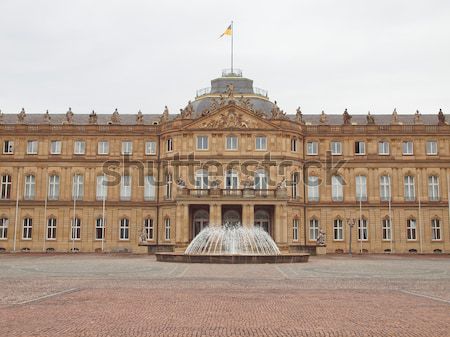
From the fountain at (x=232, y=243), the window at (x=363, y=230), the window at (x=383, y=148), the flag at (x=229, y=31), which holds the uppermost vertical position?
the flag at (x=229, y=31)

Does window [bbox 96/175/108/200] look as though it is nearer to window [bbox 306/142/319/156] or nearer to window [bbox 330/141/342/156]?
window [bbox 306/142/319/156]

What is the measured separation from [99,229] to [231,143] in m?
17.9

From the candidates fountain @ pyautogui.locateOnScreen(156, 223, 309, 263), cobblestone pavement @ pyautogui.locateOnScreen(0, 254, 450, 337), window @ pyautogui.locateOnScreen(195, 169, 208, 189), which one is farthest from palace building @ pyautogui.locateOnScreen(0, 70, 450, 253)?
cobblestone pavement @ pyautogui.locateOnScreen(0, 254, 450, 337)

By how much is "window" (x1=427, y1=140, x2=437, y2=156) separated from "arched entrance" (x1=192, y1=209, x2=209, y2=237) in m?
26.2

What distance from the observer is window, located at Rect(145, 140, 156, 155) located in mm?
70875

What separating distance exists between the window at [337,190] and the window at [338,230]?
2.60 meters

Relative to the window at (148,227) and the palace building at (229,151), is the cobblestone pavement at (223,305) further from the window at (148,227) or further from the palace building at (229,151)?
the window at (148,227)

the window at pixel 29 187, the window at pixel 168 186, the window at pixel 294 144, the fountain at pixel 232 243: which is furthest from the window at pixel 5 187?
the window at pixel 294 144

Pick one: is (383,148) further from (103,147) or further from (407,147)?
(103,147)

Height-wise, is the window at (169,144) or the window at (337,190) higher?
the window at (169,144)

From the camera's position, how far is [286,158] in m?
67.3

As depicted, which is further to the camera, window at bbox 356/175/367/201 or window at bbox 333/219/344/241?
window at bbox 356/175/367/201

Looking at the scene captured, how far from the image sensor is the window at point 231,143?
66938 mm

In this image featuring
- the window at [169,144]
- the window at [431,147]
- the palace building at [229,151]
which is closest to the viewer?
the palace building at [229,151]
